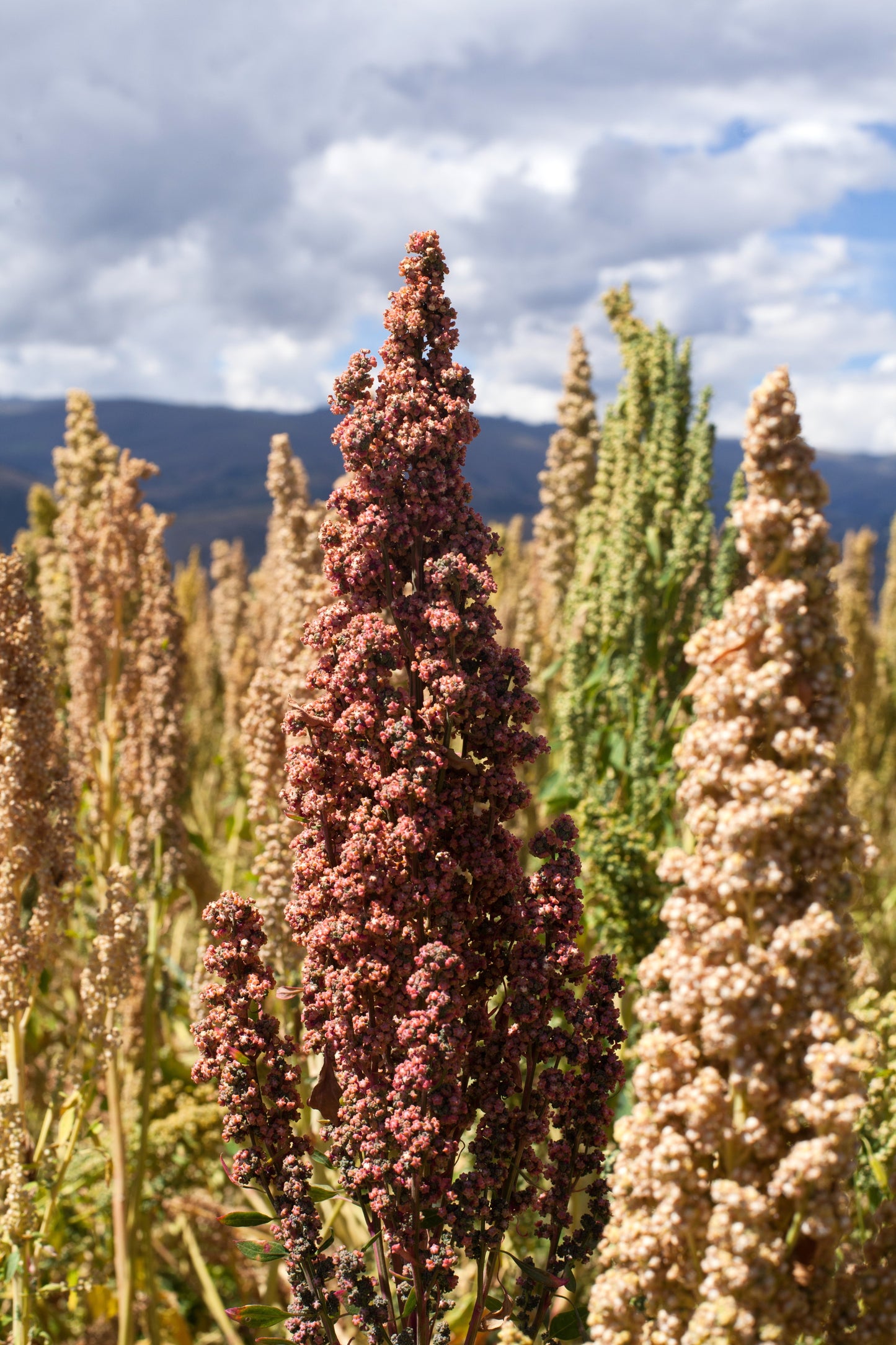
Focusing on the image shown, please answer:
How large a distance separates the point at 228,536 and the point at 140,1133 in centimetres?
5858

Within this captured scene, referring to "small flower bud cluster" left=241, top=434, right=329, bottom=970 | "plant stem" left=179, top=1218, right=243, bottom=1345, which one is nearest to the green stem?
"plant stem" left=179, top=1218, right=243, bottom=1345

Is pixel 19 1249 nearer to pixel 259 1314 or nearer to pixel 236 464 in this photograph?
pixel 259 1314

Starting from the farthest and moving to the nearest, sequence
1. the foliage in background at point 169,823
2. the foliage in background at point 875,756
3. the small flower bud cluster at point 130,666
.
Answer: the foliage in background at point 875,756 → the small flower bud cluster at point 130,666 → the foliage in background at point 169,823

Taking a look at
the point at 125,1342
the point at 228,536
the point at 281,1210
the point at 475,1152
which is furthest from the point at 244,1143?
the point at 228,536

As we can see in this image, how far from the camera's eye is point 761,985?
1.30 metres

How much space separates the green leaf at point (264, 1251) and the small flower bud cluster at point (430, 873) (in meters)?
0.18

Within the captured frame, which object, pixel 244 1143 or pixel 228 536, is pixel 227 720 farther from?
pixel 228 536

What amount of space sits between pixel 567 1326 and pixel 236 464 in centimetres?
8811

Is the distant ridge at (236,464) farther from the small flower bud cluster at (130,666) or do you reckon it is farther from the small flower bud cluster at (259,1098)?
the small flower bud cluster at (259,1098)

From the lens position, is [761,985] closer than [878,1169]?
Yes

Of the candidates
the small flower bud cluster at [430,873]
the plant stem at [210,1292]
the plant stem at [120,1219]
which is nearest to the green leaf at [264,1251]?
the small flower bud cluster at [430,873]

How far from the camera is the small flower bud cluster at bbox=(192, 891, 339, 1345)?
1.73m

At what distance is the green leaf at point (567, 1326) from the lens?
179cm

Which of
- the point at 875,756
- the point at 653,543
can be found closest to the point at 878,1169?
the point at 653,543
